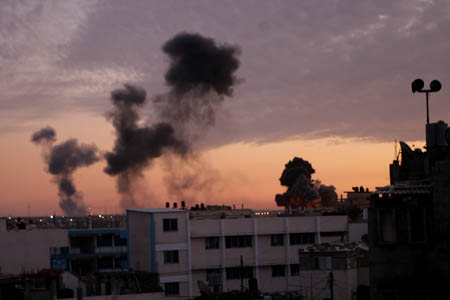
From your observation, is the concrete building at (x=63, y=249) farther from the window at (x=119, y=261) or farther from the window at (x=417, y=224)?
the window at (x=417, y=224)

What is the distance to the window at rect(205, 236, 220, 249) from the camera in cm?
8175

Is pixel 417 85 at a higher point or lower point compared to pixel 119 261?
higher

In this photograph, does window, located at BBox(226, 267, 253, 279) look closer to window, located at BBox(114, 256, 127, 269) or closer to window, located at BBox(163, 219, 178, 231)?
window, located at BBox(163, 219, 178, 231)

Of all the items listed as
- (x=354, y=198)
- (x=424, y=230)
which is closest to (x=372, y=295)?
(x=424, y=230)

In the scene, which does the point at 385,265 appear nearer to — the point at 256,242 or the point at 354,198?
the point at 256,242

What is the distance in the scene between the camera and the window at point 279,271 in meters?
85.5

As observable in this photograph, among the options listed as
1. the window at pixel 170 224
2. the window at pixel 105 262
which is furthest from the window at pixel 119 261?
the window at pixel 170 224

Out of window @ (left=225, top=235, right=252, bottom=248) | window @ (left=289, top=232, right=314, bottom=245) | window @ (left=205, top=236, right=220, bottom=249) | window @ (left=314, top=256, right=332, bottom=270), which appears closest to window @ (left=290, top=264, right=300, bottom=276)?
window @ (left=289, top=232, right=314, bottom=245)

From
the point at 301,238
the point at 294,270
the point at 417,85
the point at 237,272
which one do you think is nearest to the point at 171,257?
the point at 237,272

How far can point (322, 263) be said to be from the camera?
213 feet

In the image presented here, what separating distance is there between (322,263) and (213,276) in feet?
65.0

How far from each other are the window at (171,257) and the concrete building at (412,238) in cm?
5262

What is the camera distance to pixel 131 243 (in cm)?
8069

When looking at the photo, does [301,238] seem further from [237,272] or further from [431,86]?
[431,86]
